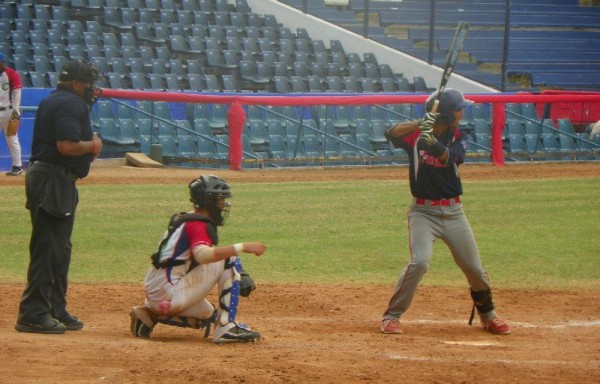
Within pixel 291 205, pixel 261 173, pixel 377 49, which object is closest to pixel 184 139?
pixel 261 173

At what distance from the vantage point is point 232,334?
23.9ft

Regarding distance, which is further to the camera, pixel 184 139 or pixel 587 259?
pixel 184 139

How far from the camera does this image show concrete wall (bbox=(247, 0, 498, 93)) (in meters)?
26.8

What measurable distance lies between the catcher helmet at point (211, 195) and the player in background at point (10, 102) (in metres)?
10.3

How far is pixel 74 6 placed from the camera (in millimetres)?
24219

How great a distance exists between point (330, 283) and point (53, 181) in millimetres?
3962

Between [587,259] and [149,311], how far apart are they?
639 centimetres

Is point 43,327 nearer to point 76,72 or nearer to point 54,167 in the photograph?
point 54,167

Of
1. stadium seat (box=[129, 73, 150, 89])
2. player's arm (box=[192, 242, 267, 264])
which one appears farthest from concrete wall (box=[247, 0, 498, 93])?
player's arm (box=[192, 242, 267, 264])

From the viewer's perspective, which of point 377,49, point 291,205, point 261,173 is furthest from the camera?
point 377,49

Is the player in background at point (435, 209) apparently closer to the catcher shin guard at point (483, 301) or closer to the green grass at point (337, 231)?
the catcher shin guard at point (483, 301)

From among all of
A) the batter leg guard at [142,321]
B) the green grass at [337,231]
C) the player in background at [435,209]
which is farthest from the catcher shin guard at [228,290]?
the green grass at [337,231]

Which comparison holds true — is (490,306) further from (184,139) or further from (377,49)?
(377,49)

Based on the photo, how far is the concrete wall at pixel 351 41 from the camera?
88.0ft
